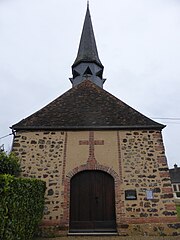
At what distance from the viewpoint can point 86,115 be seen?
9.15m

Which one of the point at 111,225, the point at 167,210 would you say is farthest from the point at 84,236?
the point at 167,210

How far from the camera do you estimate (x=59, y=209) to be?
7.18 m

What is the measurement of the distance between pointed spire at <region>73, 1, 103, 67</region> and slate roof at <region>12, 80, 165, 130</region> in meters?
4.29

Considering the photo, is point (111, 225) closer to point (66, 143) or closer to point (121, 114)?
point (66, 143)

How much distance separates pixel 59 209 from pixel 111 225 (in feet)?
6.27

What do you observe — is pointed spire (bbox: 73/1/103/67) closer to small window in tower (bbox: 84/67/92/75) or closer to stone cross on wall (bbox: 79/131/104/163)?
small window in tower (bbox: 84/67/92/75)

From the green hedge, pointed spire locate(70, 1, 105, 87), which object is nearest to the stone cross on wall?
the green hedge

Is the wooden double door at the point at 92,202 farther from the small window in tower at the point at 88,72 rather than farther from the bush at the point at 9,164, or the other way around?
the small window in tower at the point at 88,72

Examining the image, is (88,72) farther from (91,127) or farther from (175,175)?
(175,175)

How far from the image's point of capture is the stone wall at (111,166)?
23.2 feet

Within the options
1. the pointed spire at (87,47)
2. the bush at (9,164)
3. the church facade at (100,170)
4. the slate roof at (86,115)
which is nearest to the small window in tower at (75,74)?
the pointed spire at (87,47)

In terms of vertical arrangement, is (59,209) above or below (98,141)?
below

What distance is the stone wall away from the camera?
7070mm

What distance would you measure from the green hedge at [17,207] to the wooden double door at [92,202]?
5.80 ft
